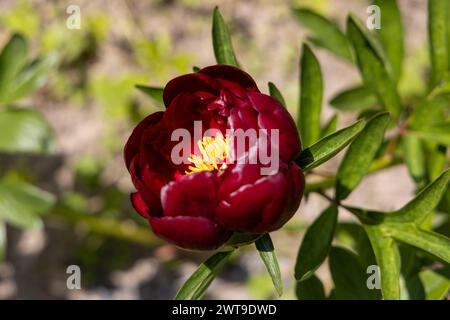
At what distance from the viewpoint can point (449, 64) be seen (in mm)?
1569

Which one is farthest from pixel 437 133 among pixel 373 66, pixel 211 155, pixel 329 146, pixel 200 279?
pixel 200 279

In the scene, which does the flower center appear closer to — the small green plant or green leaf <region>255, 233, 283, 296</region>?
green leaf <region>255, 233, 283, 296</region>

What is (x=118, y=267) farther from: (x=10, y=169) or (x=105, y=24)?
(x=105, y=24)

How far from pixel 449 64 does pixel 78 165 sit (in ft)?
4.89

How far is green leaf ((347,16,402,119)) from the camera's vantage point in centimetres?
147

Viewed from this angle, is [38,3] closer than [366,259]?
No

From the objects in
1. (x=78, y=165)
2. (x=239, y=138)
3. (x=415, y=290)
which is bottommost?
(x=415, y=290)

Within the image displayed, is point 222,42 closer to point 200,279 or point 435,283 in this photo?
point 200,279

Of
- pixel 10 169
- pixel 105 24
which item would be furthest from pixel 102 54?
pixel 10 169

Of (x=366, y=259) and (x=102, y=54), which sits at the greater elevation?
(x=102, y=54)

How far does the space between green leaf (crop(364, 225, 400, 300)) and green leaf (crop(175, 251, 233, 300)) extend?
30 cm

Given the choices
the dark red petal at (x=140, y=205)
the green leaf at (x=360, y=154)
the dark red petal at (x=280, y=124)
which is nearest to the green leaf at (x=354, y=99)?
the green leaf at (x=360, y=154)

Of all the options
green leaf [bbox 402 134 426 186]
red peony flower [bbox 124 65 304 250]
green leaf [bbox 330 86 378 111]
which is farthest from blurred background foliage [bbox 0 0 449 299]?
red peony flower [bbox 124 65 304 250]

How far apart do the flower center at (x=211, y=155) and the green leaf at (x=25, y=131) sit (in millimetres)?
684
